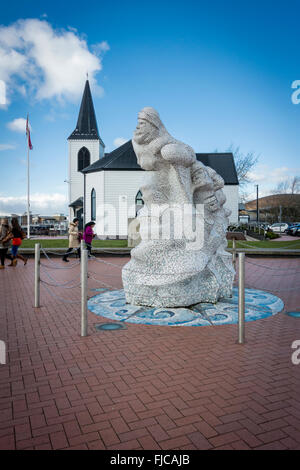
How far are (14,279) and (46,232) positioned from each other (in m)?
33.1

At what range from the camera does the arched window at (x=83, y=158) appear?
4806 centimetres

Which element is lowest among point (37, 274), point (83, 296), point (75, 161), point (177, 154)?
point (83, 296)

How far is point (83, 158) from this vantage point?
48.2 meters

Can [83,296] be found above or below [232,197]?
below

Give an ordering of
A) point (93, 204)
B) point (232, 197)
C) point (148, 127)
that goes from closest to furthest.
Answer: point (148, 127)
point (93, 204)
point (232, 197)

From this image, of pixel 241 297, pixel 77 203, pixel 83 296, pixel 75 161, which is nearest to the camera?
pixel 241 297

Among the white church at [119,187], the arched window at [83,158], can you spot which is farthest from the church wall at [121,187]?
the arched window at [83,158]

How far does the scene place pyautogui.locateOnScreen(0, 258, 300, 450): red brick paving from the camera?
2922 mm

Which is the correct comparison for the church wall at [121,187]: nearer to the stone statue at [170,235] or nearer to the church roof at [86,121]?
the church roof at [86,121]

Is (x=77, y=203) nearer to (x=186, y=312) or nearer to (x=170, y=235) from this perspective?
(x=170, y=235)

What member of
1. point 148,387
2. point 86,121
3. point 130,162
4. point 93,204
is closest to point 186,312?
point 148,387

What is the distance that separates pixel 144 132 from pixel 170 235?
2.11 m

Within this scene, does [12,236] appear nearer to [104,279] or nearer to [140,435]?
[104,279]

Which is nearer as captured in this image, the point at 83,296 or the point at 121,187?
the point at 83,296
